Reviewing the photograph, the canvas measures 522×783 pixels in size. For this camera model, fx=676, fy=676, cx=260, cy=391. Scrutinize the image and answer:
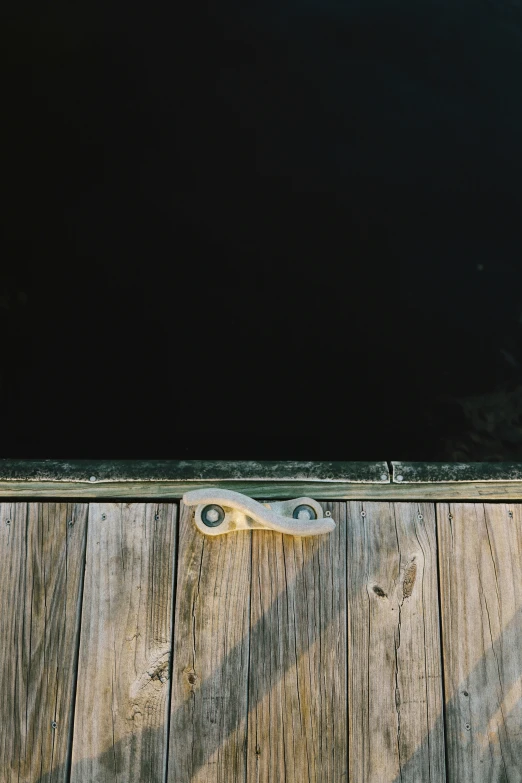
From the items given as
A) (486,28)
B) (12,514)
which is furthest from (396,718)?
(486,28)

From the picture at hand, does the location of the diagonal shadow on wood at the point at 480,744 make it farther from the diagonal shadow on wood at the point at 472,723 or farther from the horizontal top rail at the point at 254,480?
the horizontal top rail at the point at 254,480

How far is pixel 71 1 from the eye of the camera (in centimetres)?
383

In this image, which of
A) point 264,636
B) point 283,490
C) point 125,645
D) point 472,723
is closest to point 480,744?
point 472,723

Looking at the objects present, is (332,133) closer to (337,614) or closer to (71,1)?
(71,1)

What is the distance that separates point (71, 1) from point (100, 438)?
2523 millimetres

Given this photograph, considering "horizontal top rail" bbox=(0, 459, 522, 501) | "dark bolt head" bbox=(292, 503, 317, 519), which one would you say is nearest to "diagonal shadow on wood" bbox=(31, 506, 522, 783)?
"dark bolt head" bbox=(292, 503, 317, 519)

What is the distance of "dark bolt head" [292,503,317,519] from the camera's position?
7.02ft

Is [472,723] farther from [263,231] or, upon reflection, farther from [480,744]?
[263,231]

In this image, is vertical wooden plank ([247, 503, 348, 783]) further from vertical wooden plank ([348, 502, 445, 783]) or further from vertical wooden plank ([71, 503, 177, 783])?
vertical wooden plank ([71, 503, 177, 783])

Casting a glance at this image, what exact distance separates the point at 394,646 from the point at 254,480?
0.68 m

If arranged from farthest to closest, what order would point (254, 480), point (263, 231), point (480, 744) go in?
1. point (263, 231)
2. point (254, 480)
3. point (480, 744)

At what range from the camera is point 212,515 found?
212 cm

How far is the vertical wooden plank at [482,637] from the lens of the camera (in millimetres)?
2045

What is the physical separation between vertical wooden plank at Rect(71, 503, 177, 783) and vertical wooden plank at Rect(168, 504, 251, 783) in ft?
0.14
